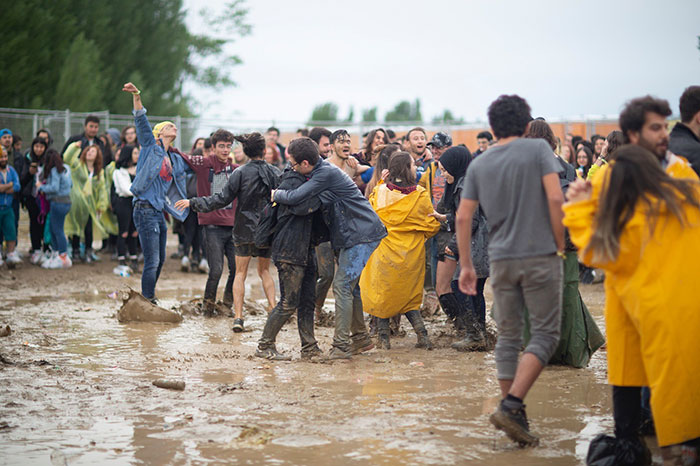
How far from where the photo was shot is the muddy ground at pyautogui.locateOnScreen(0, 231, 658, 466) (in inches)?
186

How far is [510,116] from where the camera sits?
A: 507 cm

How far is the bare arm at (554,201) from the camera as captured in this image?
489 centimetres

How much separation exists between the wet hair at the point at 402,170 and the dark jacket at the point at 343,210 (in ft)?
2.30

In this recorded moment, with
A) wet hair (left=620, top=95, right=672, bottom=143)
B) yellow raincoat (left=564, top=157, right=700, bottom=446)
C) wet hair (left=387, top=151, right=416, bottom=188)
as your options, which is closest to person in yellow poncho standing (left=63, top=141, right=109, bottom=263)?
wet hair (left=387, top=151, right=416, bottom=188)

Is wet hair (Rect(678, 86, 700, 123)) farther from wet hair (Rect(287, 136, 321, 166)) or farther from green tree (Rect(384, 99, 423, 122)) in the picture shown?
green tree (Rect(384, 99, 423, 122))

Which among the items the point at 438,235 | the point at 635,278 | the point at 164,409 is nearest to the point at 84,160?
the point at 438,235

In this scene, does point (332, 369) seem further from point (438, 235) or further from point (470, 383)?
point (438, 235)

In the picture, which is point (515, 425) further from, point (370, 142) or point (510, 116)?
point (370, 142)

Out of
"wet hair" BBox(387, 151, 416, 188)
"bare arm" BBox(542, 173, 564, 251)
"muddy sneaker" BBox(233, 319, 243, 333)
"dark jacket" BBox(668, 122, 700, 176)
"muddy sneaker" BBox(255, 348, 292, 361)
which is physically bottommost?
"muddy sneaker" BBox(233, 319, 243, 333)

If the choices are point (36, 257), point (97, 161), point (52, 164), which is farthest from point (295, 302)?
point (36, 257)

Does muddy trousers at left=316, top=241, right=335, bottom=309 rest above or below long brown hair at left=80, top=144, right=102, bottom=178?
below

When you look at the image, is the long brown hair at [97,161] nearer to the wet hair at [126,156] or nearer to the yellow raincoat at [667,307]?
the wet hair at [126,156]

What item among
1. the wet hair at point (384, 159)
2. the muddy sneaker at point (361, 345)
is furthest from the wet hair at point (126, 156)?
the muddy sneaker at point (361, 345)

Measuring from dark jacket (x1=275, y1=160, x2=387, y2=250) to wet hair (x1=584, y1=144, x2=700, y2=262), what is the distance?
3.34 metres
